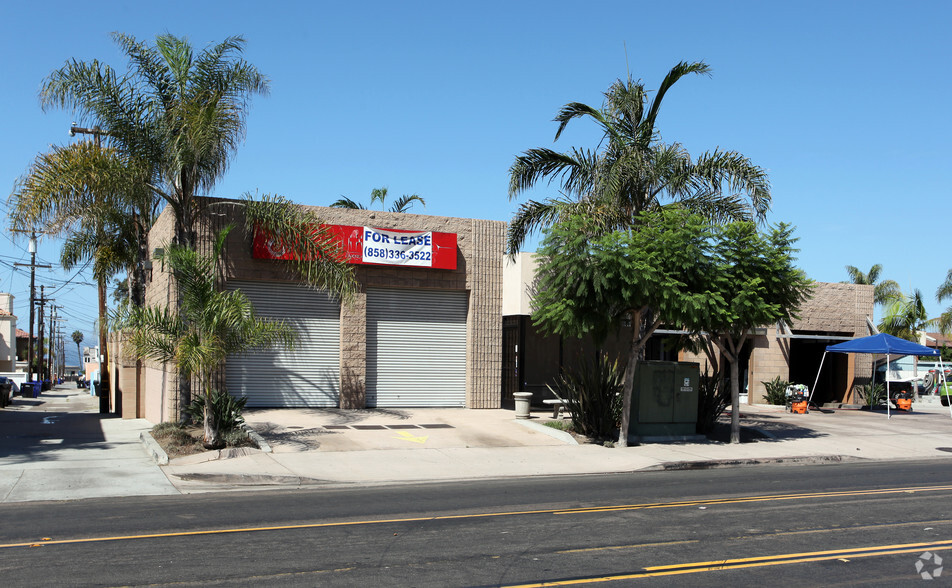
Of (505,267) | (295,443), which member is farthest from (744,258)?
(295,443)

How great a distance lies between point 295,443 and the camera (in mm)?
16031

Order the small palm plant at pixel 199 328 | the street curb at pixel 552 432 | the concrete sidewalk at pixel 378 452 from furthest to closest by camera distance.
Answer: the street curb at pixel 552 432 → the small palm plant at pixel 199 328 → the concrete sidewalk at pixel 378 452

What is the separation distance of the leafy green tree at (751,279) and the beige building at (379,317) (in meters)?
6.80

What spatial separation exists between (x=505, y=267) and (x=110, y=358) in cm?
1908

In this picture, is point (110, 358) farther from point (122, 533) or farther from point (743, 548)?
point (743, 548)

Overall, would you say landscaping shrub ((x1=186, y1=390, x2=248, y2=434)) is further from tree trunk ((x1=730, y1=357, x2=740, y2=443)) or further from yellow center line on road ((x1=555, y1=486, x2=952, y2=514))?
tree trunk ((x1=730, y1=357, x2=740, y2=443))

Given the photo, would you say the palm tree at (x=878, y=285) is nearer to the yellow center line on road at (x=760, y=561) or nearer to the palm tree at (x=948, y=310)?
the palm tree at (x=948, y=310)

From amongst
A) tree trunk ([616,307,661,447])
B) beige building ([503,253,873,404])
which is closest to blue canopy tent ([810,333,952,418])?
beige building ([503,253,873,404])

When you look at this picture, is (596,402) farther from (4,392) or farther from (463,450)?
(4,392)

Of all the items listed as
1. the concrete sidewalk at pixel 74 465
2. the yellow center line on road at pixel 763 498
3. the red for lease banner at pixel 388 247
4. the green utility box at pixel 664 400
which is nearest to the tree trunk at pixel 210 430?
the concrete sidewalk at pixel 74 465

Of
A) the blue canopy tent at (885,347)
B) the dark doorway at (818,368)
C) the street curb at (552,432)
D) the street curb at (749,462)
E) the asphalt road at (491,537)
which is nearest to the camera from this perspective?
the asphalt road at (491,537)

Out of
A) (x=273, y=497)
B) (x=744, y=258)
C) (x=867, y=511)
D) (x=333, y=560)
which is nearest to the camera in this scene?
(x=333, y=560)

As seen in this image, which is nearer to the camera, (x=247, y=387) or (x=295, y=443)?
(x=295, y=443)

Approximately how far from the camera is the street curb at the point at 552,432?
17.8 m
